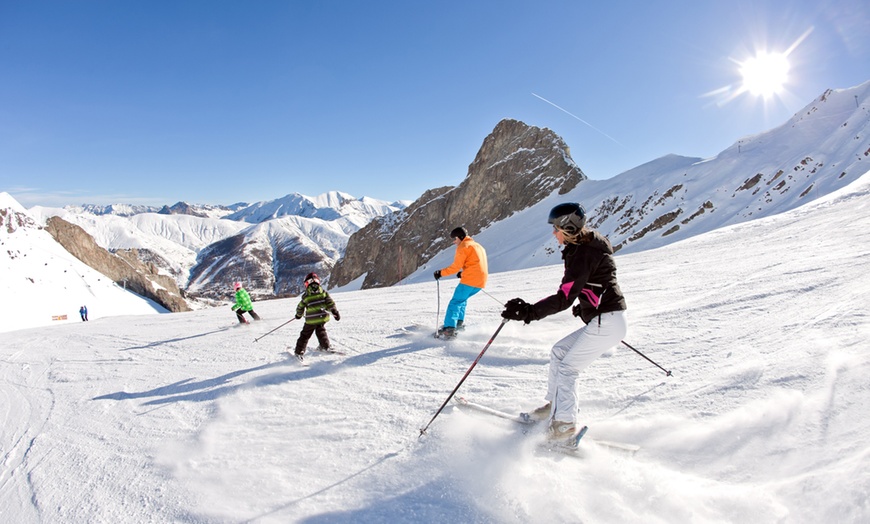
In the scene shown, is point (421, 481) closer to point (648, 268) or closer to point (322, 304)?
point (322, 304)

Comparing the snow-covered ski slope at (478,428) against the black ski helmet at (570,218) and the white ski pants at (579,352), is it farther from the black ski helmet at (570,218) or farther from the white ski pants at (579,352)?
the black ski helmet at (570,218)

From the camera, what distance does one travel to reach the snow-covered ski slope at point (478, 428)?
8.91 feet

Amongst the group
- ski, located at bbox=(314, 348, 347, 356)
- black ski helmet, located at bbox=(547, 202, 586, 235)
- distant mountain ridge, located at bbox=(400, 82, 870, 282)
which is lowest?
ski, located at bbox=(314, 348, 347, 356)

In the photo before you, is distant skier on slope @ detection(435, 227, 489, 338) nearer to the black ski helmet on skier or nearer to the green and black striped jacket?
the green and black striped jacket

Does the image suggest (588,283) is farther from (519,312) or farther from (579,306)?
(519,312)

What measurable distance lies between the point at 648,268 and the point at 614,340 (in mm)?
10538

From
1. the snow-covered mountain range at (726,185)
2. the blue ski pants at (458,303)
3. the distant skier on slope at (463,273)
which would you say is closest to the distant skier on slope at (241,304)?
the distant skier on slope at (463,273)

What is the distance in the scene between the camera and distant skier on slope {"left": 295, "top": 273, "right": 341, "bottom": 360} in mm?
6684

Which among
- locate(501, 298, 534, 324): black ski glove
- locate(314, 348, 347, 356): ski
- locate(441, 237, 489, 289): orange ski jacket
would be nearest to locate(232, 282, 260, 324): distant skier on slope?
locate(314, 348, 347, 356): ski

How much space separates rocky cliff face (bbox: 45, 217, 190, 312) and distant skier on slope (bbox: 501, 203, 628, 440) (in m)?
60.3

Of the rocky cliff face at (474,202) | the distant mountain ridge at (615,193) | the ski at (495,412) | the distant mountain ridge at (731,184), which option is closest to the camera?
the ski at (495,412)

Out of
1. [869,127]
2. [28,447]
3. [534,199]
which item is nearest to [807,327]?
[28,447]

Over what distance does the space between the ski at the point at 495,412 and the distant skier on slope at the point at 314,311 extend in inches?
123

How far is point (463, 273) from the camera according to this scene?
6949 millimetres
